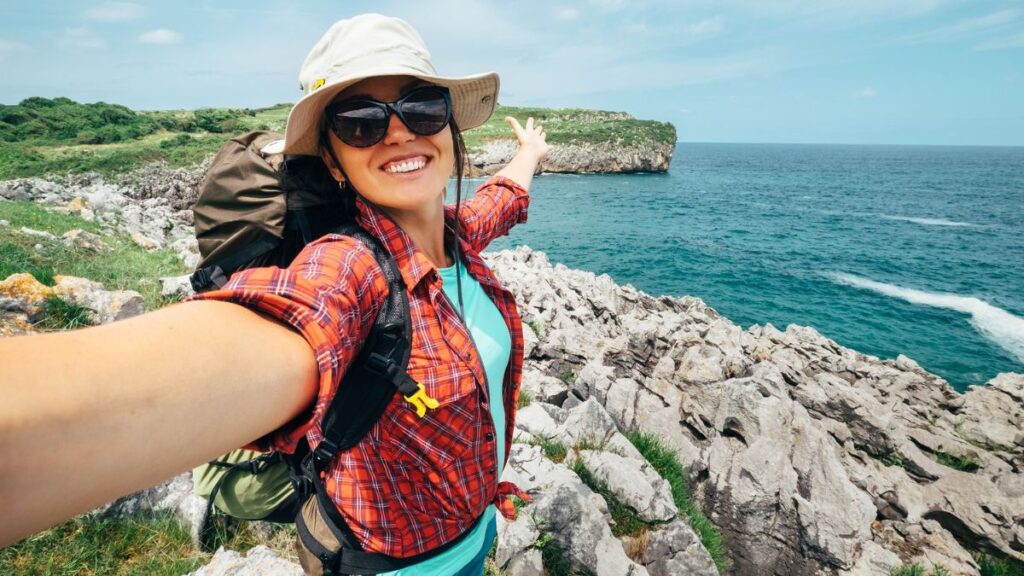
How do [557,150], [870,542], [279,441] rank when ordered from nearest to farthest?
1. [279,441]
2. [870,542]
3. [557,150]

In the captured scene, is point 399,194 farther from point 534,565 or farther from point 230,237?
point 534,565

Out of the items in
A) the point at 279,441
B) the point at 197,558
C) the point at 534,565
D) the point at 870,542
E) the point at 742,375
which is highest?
the point at 279,441

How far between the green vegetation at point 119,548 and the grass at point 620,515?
9.04 ft

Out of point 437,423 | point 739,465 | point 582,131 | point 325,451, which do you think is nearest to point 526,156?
point 437,423

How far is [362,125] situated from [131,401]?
3.79ft

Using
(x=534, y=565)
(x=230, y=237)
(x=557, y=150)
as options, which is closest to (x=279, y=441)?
(x=230, y=237)

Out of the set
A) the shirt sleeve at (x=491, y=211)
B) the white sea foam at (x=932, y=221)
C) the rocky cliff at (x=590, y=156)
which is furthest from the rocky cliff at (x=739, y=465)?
the rocky cliff at (x=590, y=156)

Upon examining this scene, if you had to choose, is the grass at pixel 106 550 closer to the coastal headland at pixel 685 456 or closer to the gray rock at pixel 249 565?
the coastal headland at pixel 685 456

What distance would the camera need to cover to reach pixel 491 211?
274cm

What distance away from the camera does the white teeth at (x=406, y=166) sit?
169 cm

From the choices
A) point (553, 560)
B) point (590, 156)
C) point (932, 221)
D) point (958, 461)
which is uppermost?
point (590, 156)

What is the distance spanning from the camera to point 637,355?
399 inches

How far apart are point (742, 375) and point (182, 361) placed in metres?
10.0

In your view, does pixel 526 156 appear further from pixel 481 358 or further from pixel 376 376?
pixel 376 376
